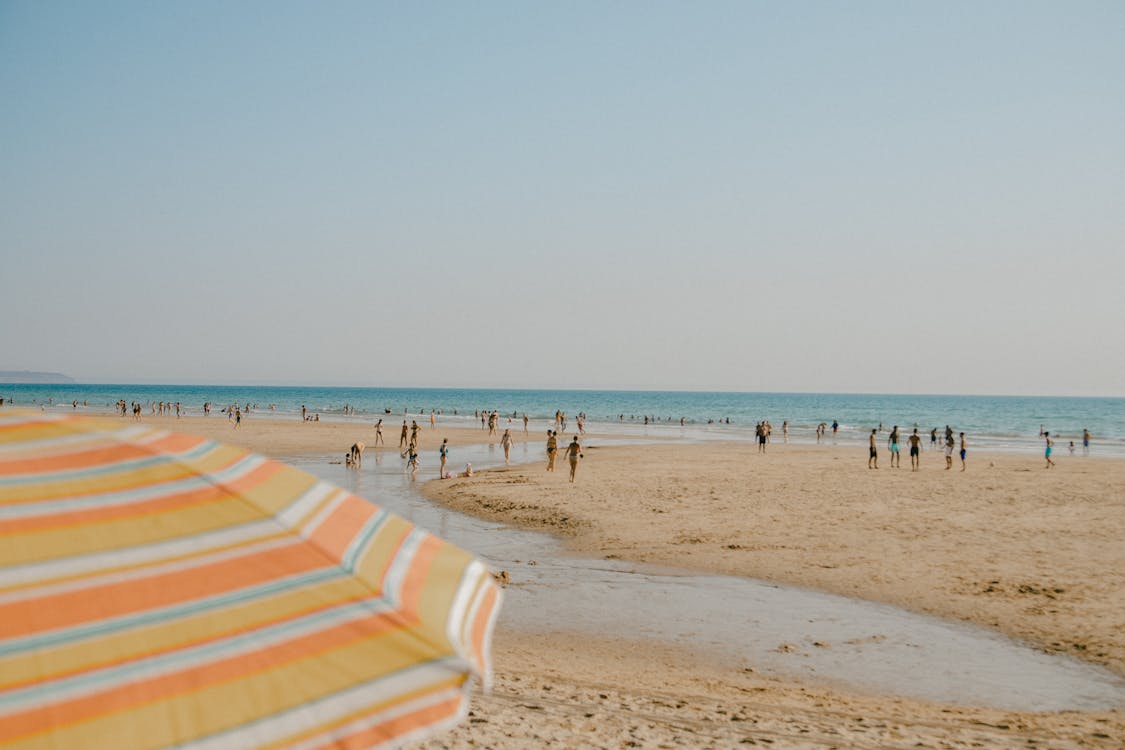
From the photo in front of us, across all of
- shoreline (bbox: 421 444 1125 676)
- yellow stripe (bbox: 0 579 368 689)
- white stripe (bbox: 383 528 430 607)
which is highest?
white stripe (bbox: 383 528 430 607)

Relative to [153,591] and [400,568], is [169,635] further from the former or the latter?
[400,568]

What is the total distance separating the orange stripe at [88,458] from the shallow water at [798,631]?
8019 mm

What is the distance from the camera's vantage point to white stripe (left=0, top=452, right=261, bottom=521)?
9.00ft

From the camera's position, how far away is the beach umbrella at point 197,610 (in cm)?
250

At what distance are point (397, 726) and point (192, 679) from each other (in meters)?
0.69

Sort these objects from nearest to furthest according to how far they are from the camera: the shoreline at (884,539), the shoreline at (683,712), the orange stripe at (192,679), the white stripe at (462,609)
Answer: the orange stripe at (192,679) → the white stripe at (462,609) → the shoreline at (683,712) → the shoreline at (884,539)

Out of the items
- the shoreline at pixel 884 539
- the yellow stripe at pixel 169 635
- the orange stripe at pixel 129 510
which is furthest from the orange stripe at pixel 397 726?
the shoreline at pixel 884 539

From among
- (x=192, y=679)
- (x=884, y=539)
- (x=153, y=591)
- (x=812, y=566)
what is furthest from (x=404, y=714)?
(x=884, y=539)

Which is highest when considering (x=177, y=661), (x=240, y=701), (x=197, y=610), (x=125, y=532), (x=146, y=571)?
(x=125, y=532)

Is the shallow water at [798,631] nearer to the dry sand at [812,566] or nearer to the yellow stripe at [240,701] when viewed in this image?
the dry sand at [812,566]

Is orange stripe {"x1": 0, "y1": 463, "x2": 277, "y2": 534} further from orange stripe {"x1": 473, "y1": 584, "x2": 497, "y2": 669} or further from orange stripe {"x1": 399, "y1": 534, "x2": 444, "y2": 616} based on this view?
orange stripe {"x1": 473, "y1": 584, "x2": 497, "y2": 669}

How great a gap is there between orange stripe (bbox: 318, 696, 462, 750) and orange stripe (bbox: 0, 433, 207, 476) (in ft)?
4.23

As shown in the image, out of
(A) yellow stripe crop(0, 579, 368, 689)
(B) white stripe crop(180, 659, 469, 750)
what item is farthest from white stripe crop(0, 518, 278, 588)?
(B) white stripe crop(180, 659, 469, 750)

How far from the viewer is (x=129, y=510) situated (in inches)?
113
